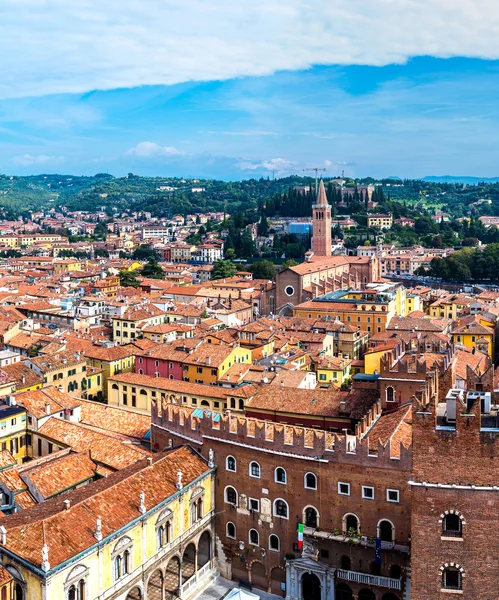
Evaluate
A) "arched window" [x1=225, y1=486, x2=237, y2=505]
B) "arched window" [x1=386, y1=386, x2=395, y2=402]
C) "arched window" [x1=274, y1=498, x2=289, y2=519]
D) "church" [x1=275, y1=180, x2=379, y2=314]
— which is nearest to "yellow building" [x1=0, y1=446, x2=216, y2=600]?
"arched window" [x1=225, y1=486, x2=237, y2=505]

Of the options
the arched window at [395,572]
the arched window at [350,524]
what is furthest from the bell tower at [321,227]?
the arched window at [395,572]

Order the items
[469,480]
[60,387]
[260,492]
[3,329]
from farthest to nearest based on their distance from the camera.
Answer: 1. [3,329]
2. [60,387]
3. [260,492]
4. [469,480]

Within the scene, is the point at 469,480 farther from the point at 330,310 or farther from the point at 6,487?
the point at 330,310

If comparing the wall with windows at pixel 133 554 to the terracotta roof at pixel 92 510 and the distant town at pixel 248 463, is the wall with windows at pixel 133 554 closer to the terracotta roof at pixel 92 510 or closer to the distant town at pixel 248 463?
the distant town at pixel 248 463

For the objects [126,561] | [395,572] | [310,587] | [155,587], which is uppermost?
[126,561]

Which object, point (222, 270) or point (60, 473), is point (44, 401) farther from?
point (222, 270)

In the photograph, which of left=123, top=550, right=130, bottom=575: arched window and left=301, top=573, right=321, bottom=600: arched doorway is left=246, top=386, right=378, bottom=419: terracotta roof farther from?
left=123, top=550, right=130, bottom=575: arched window

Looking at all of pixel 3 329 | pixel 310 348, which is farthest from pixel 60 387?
pixel 310 348

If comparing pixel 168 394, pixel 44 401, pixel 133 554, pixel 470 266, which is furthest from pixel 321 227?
pixel 133 554
